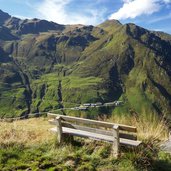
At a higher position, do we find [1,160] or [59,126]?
[59,126]

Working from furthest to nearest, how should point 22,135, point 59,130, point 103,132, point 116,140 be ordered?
point 22,135 → point 59,130 → point 103,132 → point 116,140

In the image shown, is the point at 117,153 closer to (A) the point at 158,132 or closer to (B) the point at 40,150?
(A) the point at 158,132

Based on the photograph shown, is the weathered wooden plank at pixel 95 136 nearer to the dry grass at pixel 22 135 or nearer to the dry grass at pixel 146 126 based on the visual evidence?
the dry grass at pixel 22 135

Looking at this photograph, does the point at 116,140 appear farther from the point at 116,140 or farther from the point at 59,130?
the point at 59,130

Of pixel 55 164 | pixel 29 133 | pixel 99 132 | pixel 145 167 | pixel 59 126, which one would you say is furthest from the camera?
pixel 29 133

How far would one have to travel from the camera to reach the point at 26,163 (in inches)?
444

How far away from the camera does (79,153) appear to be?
11.8 m

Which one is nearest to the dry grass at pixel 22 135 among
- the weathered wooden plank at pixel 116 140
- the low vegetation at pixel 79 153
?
the low vegetation at pixel 79 153

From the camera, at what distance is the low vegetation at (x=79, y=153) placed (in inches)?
419

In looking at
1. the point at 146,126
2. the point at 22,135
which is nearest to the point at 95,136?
the point at 146,126

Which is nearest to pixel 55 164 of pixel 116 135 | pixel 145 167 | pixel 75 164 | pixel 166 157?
pixel 75 164

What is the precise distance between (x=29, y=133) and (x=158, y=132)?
5814 mm

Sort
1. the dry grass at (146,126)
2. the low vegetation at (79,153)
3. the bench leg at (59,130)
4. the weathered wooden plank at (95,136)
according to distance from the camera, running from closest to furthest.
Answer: the low vegetation at (79,153), the weathered wooden plank at (95,136), the dry grass at (146,126), the bench leg at (59,130)

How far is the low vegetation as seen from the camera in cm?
1063
